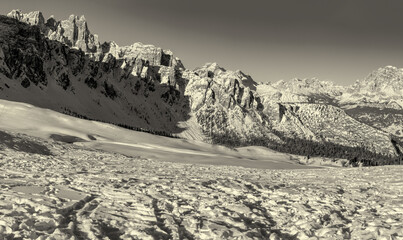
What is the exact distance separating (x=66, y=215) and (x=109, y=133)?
142123 mm

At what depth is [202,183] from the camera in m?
21.2

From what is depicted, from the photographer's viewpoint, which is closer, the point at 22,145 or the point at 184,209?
the point at 184,209

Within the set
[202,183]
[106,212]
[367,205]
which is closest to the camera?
[106,212]

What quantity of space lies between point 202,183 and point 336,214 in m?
8.79

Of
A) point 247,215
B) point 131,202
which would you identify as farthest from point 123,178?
point 247,215

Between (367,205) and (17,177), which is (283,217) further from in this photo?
(17,177)

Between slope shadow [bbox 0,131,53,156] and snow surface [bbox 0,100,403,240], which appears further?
slope shadow [bbox 0,131,53,156]

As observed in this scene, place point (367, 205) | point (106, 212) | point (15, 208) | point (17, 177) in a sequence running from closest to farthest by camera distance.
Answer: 1. point (15, 208)
2. point (106, 212)
3. point (367, 205)
4. point (17, 177)

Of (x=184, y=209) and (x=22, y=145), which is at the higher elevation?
(x=184, y=209)

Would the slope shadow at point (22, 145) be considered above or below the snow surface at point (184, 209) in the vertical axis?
below

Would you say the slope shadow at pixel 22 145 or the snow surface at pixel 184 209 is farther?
the slope shadow at pixel 22 145

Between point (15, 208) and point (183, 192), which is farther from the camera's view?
point (183, 192)

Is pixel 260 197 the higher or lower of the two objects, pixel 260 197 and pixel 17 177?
the higher

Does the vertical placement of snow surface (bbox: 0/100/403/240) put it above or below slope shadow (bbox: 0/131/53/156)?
above
